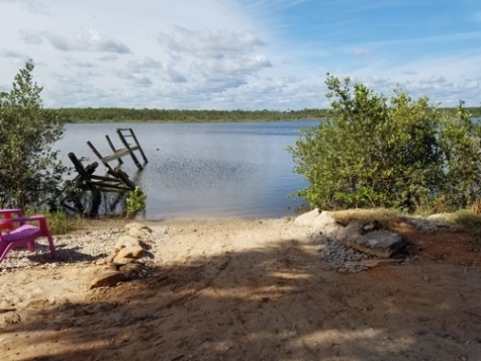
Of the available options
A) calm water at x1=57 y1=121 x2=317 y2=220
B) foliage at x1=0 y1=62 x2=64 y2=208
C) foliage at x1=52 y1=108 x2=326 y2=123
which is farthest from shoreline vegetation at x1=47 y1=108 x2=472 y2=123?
foliage at x1=0 y1=62 x2=64 y2=208

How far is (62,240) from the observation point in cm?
821

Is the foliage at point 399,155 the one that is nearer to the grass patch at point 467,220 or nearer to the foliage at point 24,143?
the grass patch at point 467,220

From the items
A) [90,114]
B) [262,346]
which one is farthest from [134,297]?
[90,114]

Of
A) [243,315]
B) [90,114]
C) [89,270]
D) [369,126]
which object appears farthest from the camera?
[90,114]

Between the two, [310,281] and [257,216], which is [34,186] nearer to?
[257,216]

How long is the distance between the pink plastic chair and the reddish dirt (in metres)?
0.42

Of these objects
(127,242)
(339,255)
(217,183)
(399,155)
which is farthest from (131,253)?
(217,183)

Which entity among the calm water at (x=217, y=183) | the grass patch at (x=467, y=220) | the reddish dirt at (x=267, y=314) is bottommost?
the calm water at (x=217, y=183)

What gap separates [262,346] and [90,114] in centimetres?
9938

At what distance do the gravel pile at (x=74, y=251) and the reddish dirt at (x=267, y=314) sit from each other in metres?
0.46

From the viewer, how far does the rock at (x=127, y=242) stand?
23.9 ft

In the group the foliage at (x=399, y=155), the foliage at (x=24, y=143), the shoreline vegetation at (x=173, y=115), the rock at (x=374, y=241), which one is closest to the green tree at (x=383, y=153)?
the foliage at (x=399, y=155)

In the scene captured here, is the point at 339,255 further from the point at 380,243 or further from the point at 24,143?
the point at 24,143

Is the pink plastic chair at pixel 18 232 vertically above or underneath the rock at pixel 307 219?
above
